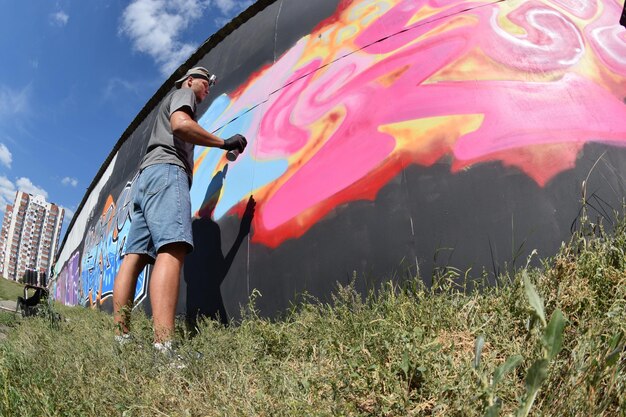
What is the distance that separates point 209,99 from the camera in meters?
4.32

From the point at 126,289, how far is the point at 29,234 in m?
81.3

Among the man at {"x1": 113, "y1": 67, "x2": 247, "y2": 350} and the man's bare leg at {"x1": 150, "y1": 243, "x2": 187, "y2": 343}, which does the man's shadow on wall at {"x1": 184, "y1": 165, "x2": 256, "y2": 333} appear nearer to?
the man at {"x1": 113, "y1": 67, "x2": 247, "y2": 350}

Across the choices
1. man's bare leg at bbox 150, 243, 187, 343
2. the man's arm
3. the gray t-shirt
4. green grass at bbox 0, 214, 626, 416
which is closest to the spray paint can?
the gray t-shirt

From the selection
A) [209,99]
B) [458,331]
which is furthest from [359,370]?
[209,99]

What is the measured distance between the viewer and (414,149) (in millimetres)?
2447

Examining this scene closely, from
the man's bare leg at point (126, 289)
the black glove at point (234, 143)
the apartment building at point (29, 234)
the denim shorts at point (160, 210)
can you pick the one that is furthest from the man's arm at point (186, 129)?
the apartment building at point (29, 234)

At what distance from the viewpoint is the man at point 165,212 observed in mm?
2164

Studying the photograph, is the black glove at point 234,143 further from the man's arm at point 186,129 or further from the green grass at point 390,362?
the green grass at point 390,362

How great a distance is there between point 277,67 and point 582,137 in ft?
7.77

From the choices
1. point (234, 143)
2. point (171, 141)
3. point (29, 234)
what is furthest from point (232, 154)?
point (29, 234)

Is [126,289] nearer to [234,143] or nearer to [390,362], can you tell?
[234,143]

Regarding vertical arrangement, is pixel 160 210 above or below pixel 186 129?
below

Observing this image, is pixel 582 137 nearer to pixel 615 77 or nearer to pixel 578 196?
pixel 578 196

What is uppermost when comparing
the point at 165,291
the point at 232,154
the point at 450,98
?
the point at 232,154
